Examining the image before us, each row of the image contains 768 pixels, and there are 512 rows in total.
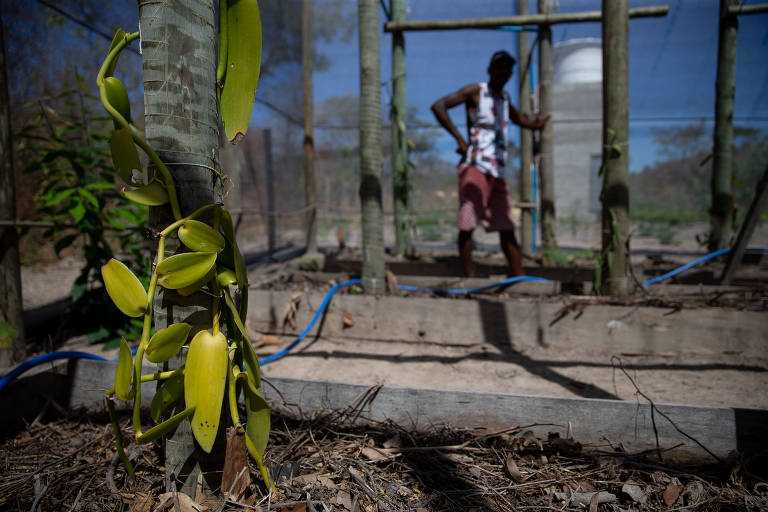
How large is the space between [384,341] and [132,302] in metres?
2.26

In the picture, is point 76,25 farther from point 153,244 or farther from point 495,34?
point 495,34

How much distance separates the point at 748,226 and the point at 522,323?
177 cm

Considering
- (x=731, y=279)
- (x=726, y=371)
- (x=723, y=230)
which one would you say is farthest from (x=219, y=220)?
(x=723, y=230)

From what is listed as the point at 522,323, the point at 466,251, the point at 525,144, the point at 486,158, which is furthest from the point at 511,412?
the point at 525,144

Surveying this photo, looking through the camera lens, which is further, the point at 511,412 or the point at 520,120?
the point at 520,120

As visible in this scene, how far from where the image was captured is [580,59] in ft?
Answer: 35.6

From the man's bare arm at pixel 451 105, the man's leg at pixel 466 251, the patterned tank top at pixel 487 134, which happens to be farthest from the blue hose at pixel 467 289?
the man's bare arm at pixel 451 105

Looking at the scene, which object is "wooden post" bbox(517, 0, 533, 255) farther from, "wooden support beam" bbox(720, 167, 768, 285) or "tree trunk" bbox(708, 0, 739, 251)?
"wooden support beam" bbox(720, 167, 768, 285)

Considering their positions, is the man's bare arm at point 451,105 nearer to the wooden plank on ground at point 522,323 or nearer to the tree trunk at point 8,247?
the wooden plank on ground at point 522,323

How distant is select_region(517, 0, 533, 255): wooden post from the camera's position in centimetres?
543

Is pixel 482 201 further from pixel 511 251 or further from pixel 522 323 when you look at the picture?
pixel 522 323

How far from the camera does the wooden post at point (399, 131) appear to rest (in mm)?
4945

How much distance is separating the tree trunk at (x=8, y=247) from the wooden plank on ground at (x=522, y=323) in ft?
4.24

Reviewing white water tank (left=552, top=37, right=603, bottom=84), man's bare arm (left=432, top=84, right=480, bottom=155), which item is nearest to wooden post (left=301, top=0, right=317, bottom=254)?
man's bare arm (left=432, top=84, right=480, bottom=155)
